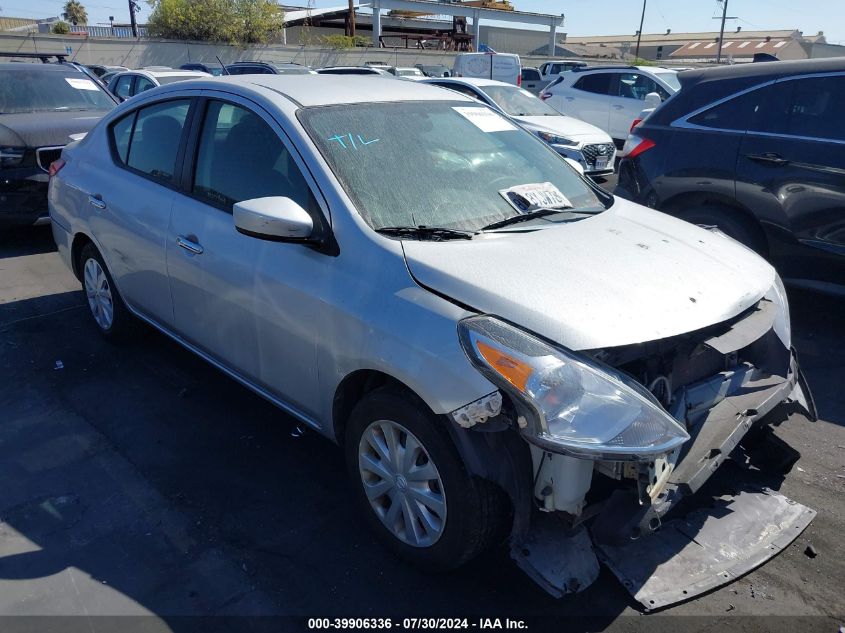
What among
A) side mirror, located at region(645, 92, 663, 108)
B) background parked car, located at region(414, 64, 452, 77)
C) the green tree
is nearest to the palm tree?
the green tree

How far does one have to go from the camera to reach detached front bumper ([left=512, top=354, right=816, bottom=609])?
2.43m

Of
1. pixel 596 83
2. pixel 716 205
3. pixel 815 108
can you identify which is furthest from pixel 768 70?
pixel 596 83

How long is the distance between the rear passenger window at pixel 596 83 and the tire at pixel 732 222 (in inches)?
398

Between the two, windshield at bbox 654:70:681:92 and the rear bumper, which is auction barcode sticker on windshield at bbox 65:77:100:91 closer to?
the rear bumper

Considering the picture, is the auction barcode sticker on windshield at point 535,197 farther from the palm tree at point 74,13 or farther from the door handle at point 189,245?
the palm tree at point 74,13

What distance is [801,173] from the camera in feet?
16.6

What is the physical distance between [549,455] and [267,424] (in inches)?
80.7

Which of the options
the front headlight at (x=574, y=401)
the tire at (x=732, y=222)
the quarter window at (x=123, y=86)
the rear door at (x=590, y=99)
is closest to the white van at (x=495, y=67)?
the rear door at (x=590, y=99)

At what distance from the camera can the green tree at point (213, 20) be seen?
3847 centimetres

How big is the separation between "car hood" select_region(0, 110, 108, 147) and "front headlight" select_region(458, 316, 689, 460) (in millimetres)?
6358

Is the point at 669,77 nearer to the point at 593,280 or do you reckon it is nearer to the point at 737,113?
the point at 737,113

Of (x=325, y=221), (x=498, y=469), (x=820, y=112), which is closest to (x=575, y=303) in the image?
(x=498, y=469)

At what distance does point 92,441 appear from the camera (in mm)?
3766

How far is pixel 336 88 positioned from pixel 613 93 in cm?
1260
